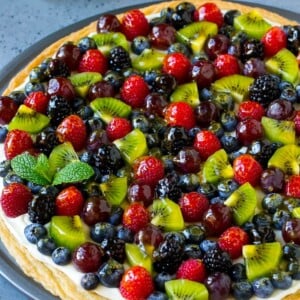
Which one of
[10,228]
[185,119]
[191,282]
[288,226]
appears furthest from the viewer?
[185,119]

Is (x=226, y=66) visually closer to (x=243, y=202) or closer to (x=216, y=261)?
(x=243, y=202)

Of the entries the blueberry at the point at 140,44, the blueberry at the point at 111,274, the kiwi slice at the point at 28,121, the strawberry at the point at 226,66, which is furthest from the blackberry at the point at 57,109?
the blueberry at the point at 111,274

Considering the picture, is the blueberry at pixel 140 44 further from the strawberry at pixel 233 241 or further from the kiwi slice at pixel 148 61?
the strawberry at pixel 233 241

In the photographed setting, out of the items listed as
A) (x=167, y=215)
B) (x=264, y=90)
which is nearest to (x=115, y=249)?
(x=167, y=215)

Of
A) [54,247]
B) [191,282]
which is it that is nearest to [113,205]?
[54,247]

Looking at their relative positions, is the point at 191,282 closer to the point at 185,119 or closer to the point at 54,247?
the point at 54,247

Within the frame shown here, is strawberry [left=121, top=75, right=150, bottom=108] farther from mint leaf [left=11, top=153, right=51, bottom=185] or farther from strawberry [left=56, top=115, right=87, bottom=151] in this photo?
mint leaf [left=11, top=153, right=51, bottom=185]
